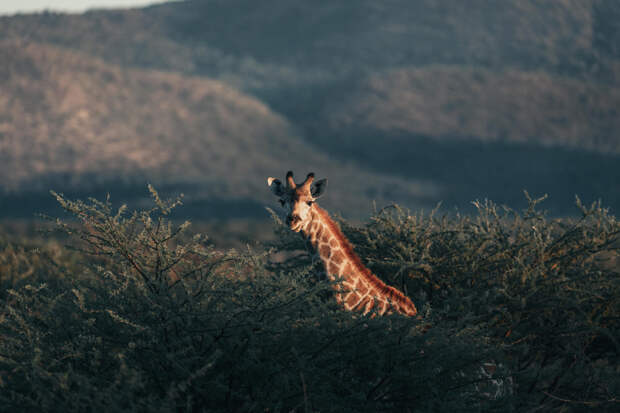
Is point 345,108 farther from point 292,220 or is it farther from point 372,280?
point 292,220

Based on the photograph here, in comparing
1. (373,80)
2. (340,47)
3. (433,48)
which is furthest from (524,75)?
(340,47)

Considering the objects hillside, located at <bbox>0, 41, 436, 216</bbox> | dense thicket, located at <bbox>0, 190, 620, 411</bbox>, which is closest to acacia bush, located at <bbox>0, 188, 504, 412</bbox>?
dense thicket, located at <bbox>0, 190, 620, 411</bbox>

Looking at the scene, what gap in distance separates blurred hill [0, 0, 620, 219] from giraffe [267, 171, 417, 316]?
107240 mm

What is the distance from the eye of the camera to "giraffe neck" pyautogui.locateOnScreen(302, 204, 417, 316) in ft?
24.2

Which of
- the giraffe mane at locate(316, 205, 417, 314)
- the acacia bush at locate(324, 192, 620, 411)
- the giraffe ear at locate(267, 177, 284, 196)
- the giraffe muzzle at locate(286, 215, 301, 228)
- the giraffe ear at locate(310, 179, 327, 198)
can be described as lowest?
the acacia bush at locate(324, 192, 620, 411)

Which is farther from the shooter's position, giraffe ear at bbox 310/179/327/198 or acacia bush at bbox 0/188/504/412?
giraffe ear at bbox 310/179/327/198

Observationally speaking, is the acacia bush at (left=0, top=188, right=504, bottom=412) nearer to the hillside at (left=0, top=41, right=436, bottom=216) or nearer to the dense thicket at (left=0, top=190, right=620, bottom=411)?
the dense thicket at (left=0, top=190, right=620, bottom=411)

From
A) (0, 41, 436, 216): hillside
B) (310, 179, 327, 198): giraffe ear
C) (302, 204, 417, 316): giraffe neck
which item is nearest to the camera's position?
(302, 204, 417, 316): giraffe neck

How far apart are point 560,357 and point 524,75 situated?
168 meters

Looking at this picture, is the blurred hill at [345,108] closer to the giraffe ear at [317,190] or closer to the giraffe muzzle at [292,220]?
the giraffe ear at [317,190]

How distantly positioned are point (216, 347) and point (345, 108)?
500 feet

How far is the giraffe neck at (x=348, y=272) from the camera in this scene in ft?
→ 24.2

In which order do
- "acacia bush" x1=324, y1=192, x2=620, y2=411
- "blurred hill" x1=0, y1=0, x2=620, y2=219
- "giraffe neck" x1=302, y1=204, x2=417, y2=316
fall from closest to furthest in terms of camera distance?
"giraffe neck" x1=302, y1=204, x2=417, y2=316 < "acacia bush" x1=324, y1=192, x2=620, y2=411 < "blurred hill" x1=0, y1=0, x2=620, y2=219

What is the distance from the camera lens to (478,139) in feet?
486
